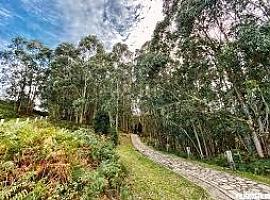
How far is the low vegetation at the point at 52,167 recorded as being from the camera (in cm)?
689

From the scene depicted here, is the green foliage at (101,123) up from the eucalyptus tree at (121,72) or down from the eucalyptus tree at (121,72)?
down

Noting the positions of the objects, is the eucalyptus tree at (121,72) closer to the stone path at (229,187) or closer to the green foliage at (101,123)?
the green foliage at (101,123)

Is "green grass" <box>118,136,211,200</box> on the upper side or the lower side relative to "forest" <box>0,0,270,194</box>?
lower

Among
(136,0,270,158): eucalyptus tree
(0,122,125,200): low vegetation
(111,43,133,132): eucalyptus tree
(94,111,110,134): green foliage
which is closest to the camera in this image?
(0,122,125,200): low vegetation

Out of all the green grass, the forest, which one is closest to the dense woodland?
the forest

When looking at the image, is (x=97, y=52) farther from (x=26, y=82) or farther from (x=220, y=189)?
(x=220, y=189)

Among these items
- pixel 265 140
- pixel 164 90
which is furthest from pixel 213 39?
pixel 265 140

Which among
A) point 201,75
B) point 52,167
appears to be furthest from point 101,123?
point 52,167

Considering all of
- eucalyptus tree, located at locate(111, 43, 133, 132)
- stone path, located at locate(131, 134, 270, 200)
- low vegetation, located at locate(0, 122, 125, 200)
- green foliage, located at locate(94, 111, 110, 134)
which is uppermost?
eucalyptus tree, located at locate(111, 43, 133, 132)

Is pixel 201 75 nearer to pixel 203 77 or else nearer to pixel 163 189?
pixel 203 77

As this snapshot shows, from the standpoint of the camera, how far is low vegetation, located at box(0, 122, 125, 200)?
6.89 meters

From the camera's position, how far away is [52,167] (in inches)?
307

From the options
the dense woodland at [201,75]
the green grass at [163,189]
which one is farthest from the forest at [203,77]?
the green grass at [163,189]

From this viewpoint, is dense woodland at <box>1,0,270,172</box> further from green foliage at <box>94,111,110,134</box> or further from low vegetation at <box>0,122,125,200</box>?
low vegetation at <box>0,122,125,200</box>
